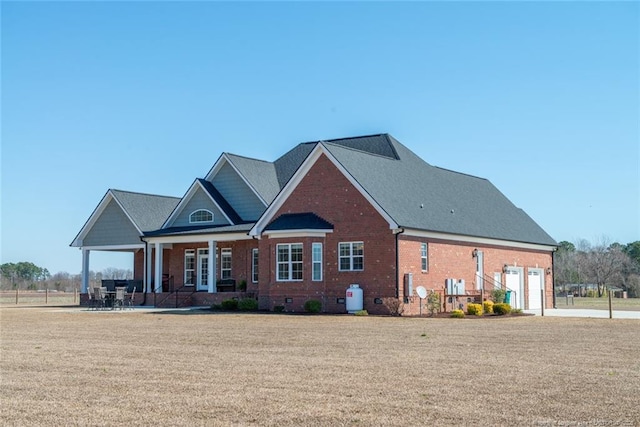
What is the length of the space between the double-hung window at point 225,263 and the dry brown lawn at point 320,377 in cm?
1966

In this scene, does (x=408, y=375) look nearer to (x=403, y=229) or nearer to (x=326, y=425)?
(x=326, y=425)

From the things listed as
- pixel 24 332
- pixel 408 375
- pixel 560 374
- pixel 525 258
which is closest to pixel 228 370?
pixel 408 375

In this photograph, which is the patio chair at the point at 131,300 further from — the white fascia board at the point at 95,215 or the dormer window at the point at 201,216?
the white fascia board at the point at 95,215

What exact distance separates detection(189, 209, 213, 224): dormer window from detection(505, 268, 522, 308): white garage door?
671 inches

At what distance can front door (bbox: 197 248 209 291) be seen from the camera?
1770 inches

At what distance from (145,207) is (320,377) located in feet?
122

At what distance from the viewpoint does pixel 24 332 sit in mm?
24078

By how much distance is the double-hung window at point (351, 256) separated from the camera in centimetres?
3462

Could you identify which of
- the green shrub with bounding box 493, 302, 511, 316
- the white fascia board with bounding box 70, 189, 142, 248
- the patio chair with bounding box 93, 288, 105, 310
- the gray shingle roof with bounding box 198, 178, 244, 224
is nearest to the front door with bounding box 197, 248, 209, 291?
the gray shingle roof with bounding box 198, 178, 244, 224

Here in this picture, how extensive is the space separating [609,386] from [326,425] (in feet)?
17.9

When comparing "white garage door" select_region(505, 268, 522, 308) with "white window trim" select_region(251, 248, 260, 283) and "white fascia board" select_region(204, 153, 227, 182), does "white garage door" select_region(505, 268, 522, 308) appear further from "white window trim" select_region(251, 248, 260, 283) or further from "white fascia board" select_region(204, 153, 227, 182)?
"white fascia board" select_region(204, 153, 227, 182)

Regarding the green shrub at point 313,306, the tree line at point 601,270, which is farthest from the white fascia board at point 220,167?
the tree line at point 601,270

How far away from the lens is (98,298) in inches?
1547

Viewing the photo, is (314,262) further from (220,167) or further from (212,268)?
(220,167)
